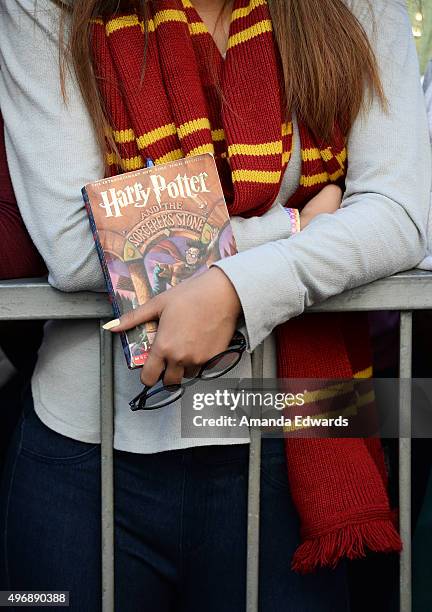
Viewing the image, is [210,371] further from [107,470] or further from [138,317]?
[107,470]

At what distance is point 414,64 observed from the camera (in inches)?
56.8

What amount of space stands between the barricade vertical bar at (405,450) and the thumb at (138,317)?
0.41 meters

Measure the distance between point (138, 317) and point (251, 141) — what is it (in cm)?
37

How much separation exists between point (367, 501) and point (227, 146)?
642 millimetres

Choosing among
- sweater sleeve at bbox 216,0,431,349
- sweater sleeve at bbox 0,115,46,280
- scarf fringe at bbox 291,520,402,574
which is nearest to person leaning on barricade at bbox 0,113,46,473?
sweater sleeve at bbox 0,115,46,280

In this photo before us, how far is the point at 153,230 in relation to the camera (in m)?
1.26

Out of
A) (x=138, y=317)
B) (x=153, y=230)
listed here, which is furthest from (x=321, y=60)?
(x=138, y=317)

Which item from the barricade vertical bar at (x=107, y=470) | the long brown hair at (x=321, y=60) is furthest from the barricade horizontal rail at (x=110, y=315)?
the long brown hair at (x=321, y=60)

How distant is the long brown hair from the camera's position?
138 centimetres

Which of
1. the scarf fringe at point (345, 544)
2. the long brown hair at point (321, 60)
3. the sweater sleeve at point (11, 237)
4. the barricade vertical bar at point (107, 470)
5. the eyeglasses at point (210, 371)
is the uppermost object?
the long brown hair at point (321, 60)

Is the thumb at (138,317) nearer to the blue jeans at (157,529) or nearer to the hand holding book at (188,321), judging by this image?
the hand holding book at (188,321)

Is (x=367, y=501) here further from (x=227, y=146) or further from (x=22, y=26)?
(x=22, y=26)

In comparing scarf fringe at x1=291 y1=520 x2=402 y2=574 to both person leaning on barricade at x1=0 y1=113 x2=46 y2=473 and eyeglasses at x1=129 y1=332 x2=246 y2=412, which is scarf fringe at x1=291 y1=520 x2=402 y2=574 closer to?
eyeglasses at x1=129 y1=332 x2=246 y2=412

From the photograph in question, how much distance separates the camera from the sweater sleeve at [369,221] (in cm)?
122
